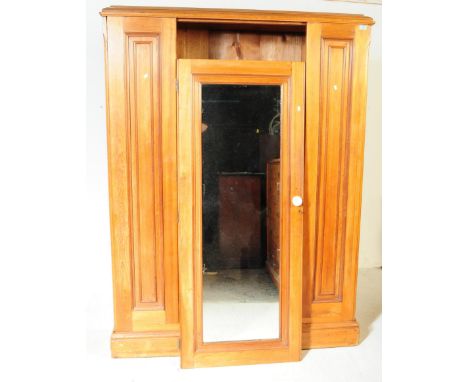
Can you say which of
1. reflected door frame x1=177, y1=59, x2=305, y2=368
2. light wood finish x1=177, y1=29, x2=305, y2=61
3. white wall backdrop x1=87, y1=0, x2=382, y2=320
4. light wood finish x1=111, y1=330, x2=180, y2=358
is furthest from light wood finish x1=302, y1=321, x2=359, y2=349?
light wood finish x1=177, y1=29, x2=305, y2=61

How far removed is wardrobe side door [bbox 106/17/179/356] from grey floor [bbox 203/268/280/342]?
8.5 inches

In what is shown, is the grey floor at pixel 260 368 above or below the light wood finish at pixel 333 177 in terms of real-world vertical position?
below

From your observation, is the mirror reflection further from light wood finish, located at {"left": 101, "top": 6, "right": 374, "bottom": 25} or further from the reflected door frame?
→ light wood finish, located at {"left": 101, "top": 6, "right": 374, "bottom": 25}

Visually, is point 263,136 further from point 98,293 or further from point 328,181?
point 98,293

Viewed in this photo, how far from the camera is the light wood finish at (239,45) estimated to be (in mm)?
2416

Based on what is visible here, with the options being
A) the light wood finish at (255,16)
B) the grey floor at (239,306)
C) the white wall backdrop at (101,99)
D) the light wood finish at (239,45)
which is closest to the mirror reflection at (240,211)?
the grey floor at (239,306)

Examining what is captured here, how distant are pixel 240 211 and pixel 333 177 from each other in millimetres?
585

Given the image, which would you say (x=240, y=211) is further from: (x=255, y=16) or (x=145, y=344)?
(x=255, y=16)

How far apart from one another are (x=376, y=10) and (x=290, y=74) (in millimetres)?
1749

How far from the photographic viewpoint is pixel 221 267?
2115mm

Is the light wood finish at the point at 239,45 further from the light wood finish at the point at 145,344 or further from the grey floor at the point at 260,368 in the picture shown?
the grey floor at the point at 260,368

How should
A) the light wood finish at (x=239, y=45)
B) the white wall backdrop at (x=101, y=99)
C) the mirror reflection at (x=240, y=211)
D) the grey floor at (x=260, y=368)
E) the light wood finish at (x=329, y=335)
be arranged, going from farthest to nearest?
the white wall backdrop at (x=101, y=99)
the light wood finish at (x=239, y=45)
the light wood finish at (x=329, y=335)
the mirror reflection at (x=240, y=211)
the grey floor at (x=260, y=368)
